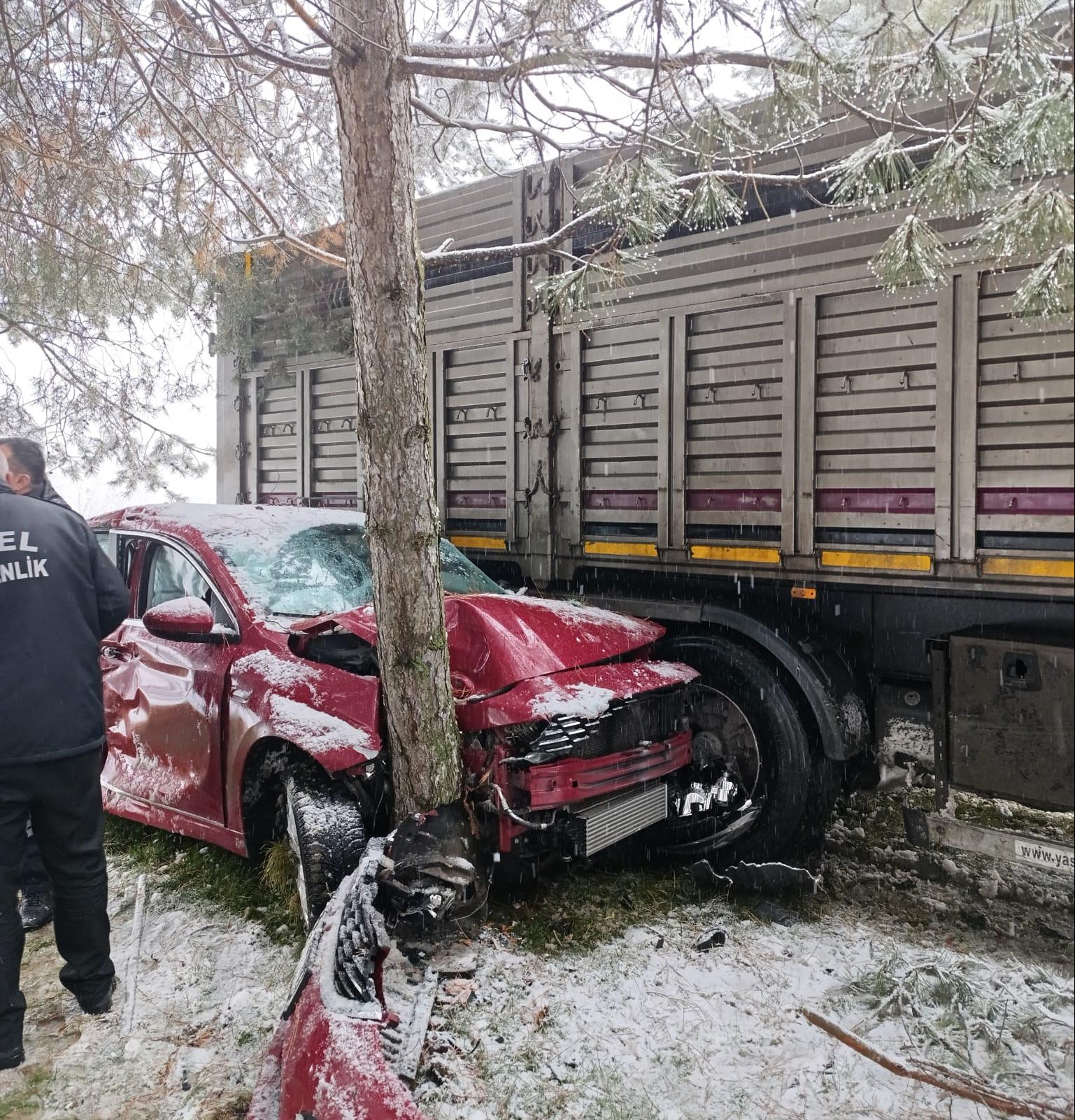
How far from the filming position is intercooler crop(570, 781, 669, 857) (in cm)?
339

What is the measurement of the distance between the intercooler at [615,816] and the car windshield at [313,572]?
1177mm

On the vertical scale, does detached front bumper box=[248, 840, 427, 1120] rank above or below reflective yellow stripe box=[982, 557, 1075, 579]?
below

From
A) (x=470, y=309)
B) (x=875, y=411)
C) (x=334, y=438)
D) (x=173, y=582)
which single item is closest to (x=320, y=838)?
(x=173, y=582)

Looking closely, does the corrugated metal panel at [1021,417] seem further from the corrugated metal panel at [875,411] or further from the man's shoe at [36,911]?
the man's shoe at [36,911]

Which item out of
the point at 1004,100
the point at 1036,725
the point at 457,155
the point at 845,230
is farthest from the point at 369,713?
the point at 457,155

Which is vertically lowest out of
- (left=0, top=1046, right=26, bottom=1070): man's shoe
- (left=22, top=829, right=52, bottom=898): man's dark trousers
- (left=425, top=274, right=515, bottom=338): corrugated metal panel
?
(left=0, top=1046, right=26, bottom=1070): man's shoe

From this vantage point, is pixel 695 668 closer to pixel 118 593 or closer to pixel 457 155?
pixel 118 593

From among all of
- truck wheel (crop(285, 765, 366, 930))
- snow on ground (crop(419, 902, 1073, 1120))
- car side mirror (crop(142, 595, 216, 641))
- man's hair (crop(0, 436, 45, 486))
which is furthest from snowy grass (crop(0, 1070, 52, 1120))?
man's hair (crop(0, 436, 45, 486))

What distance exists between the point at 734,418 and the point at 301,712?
2325mm

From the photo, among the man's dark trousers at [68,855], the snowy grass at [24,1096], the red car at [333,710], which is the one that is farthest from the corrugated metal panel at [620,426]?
the snowy grass at [24,1096]

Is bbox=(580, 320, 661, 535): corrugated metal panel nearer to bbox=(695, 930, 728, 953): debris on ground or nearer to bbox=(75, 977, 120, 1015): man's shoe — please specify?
bbox=(695, 930, 728, 953): debris on ground

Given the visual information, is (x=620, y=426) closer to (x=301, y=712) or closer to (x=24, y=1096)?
(x=301, y=712)

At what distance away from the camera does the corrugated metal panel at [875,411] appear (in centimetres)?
354

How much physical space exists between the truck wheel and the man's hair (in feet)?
4.86
